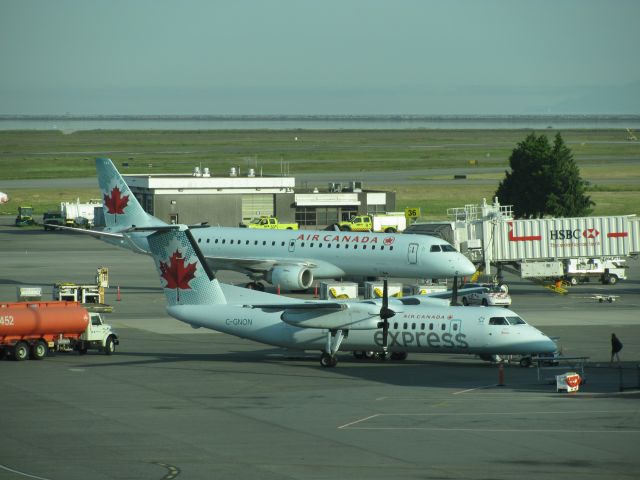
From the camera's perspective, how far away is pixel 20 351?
1802 inches

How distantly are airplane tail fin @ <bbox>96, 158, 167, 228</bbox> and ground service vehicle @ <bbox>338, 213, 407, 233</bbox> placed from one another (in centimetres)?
3425

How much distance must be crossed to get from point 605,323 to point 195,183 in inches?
2182

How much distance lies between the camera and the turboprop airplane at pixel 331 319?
43.0 metres

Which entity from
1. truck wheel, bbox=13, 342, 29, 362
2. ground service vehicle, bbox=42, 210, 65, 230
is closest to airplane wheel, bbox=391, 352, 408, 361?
truck wheel, bbox=13, 342, 29, 362

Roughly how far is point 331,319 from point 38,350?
41.2 ft

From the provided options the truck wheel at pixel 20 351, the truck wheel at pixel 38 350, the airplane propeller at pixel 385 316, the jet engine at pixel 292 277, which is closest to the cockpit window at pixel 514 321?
the airplane propeller at pixel 385 316

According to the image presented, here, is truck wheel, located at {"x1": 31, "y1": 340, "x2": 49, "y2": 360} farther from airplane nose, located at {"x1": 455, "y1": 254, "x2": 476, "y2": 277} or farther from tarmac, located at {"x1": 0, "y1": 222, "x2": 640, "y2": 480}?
airplane nose, located at {"x1": 455, "y1": 254, "x2": 476, "y2": 277}

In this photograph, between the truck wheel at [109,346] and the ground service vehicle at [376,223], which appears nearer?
the truck wheel at [109,346]

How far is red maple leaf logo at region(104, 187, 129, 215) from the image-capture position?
7194 centimetres

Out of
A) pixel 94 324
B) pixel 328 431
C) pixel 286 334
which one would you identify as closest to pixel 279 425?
pixel 328 431

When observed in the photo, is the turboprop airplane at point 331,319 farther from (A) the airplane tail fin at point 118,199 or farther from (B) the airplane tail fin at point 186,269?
(A) the airplane tail fin at point 118,199

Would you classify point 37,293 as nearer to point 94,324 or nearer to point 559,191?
point 94,324

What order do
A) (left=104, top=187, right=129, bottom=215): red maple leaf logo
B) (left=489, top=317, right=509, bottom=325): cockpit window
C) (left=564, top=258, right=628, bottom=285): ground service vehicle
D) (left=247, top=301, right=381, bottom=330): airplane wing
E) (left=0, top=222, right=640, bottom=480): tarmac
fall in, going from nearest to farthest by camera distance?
(left=0, top=222, right=640, bottom=480): tarmac, (left=489, top=317, right=509, bottom=325): cockpit window, (left=247, top=301, right=381, bottom=330): airplane wing, (left=104, top=187, right=129, bottom=215): red maple leaf logo, (left=564, top=258, right=628, bottom=285): ground service vehicle

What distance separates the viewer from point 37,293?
53812 millimetres
